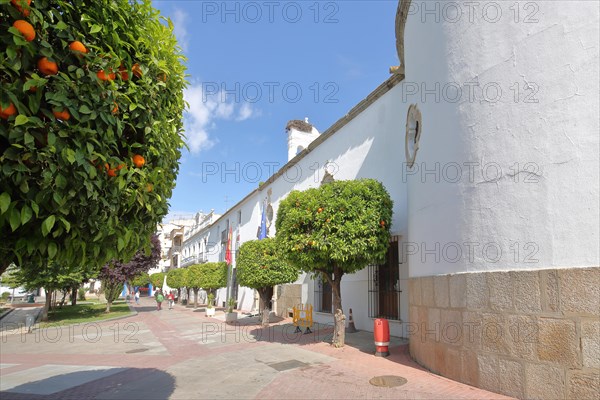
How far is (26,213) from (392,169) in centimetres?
1147

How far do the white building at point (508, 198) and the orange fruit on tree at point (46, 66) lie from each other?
243 inches

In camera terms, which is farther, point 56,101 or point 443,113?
point 443,113

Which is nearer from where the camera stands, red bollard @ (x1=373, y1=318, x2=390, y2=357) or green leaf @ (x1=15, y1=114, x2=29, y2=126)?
green leaf @ (x1=15, y1=114, x2=29, y2=126)

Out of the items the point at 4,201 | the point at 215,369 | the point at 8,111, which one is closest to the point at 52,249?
the point at 4,201

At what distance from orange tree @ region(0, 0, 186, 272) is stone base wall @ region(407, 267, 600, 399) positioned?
17.1ft

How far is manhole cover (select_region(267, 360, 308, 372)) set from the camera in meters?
8.94

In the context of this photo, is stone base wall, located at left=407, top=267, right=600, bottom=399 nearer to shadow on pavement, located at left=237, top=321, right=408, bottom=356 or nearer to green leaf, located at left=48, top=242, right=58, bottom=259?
shadow on pavement, located at left=237, top=321, right=408, bottom=356

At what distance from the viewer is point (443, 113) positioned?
25.8 feet

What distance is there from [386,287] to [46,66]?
11450 millimetres

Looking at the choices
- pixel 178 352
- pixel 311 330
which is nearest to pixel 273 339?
pixel 311 330

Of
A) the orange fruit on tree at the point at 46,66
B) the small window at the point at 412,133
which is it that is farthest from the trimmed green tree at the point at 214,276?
the orange fruit on tree at the point at 46,66

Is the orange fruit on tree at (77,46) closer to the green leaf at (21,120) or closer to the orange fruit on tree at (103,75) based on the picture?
the orange fruit on tree at (103,75)

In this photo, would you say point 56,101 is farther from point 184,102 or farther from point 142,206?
point 184,102

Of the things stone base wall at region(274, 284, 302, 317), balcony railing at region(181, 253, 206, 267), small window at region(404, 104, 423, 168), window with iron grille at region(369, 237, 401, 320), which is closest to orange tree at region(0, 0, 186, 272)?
small window at region(404, 104, 423, 168)
